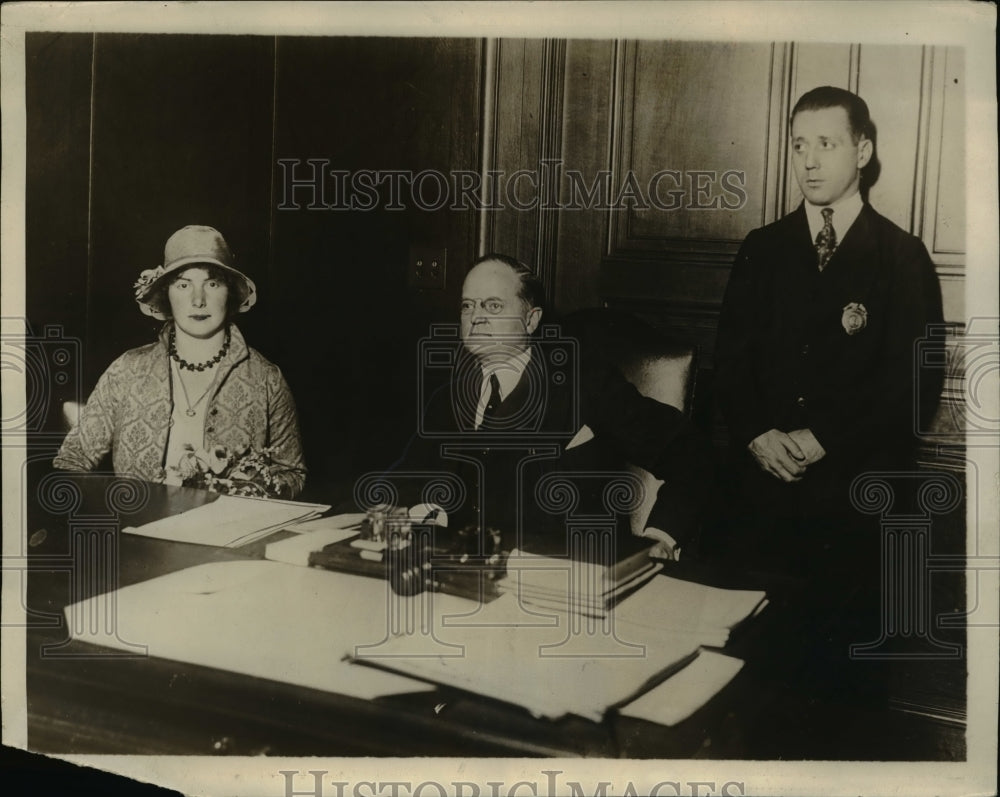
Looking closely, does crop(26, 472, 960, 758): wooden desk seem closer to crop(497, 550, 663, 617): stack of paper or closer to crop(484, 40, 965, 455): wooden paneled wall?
crop(497, 550, 663, 617): stack of paper

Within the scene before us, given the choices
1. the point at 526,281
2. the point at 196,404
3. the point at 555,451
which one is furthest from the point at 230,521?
the point at 526,281

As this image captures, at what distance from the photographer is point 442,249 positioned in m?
2.05

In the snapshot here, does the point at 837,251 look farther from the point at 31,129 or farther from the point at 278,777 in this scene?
the point at 31,129

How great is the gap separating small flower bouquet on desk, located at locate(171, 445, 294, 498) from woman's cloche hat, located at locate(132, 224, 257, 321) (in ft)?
1.08

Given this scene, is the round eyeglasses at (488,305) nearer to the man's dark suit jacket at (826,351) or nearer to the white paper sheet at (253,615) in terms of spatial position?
the man's dark suit jacket at (826,351)

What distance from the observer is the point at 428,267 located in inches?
81.0

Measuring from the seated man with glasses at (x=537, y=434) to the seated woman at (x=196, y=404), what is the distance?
0.33 meters

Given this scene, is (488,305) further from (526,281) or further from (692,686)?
(692,686)

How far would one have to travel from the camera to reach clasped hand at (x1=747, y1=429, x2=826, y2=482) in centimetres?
199

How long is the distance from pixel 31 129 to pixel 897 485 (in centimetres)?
207

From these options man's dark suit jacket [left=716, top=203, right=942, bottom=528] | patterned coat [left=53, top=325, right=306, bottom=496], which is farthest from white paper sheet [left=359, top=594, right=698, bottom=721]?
patterned coat [left=53, top=325, right=306, bottom=496]

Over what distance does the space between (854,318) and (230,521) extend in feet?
4.51

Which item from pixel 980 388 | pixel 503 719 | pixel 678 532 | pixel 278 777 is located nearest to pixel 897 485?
pixel 980 388

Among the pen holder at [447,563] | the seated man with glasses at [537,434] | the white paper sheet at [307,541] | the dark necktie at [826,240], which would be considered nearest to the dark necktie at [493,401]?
the seated man with glasses at [537,434]
